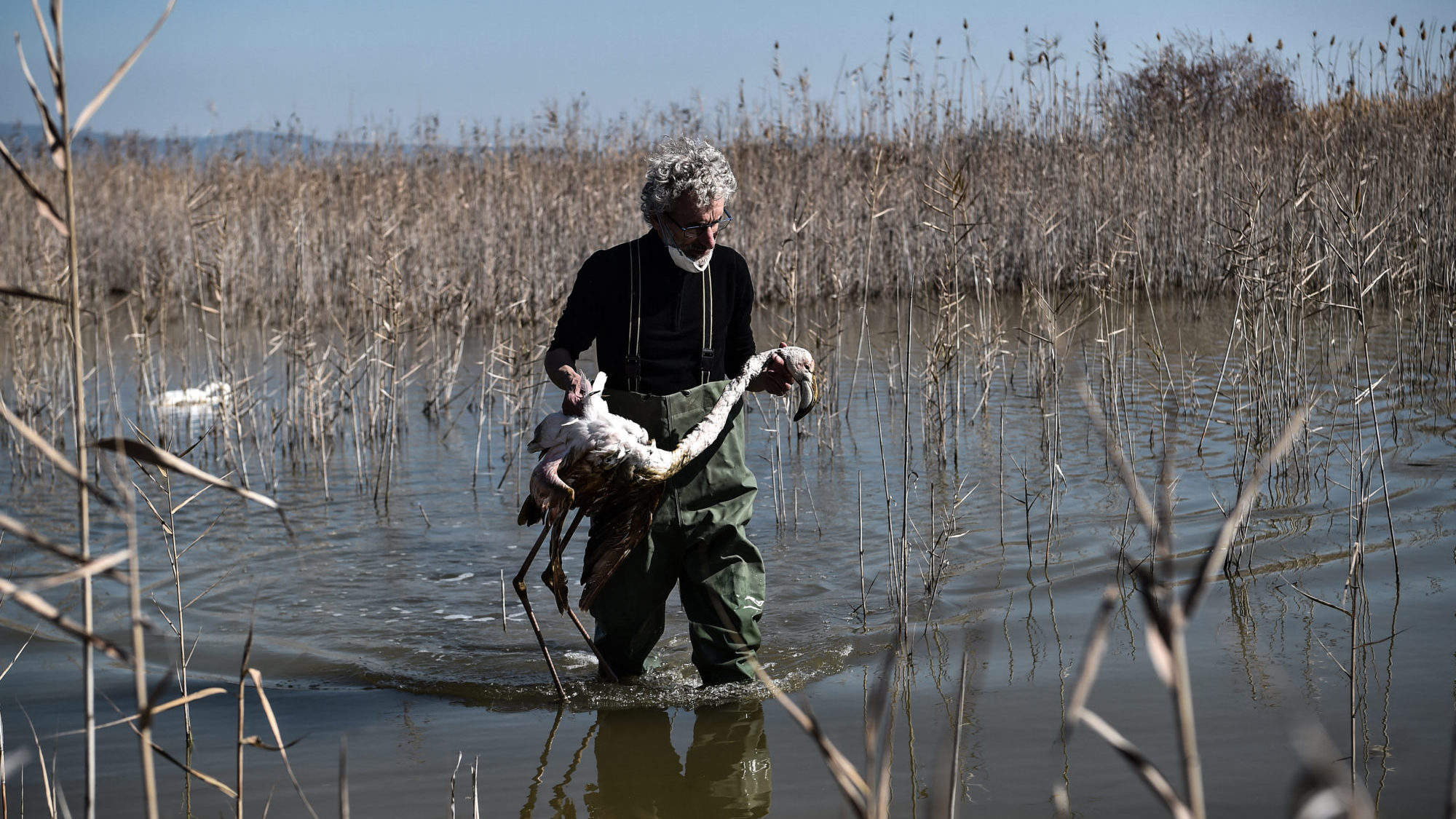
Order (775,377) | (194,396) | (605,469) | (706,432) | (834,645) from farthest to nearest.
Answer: (194,396) < (834,645) < (775,377) < (706,432) < (605,469)

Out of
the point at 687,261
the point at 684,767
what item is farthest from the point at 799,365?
the point at 684,767

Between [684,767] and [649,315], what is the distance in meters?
1.32

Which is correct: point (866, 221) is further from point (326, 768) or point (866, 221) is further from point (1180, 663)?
point (1180, 663)

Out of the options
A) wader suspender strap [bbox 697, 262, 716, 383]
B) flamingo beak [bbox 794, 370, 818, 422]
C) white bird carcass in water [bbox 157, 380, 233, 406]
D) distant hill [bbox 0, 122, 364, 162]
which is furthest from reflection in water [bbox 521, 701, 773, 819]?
distant hill [bbox 0, 122, 364, 162]

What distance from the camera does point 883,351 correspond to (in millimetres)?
10289

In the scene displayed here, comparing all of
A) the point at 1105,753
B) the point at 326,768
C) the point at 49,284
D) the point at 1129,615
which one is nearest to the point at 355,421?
the point at 49,284

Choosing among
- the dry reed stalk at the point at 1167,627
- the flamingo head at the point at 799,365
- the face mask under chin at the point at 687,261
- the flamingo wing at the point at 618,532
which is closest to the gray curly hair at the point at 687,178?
the face mask under chin at the point at 687,261

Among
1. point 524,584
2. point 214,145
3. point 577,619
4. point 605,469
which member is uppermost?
point 214,145

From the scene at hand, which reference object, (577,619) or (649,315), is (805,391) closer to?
(649,315)

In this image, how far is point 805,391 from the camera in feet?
12.1

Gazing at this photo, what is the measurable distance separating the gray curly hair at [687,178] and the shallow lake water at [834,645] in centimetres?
103

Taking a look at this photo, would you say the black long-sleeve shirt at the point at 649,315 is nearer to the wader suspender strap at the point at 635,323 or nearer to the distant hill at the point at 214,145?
the wader suspender strap at the point at 635,323

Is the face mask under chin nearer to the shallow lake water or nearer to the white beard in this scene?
the white beard

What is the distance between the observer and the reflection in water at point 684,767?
3086 millimetres
